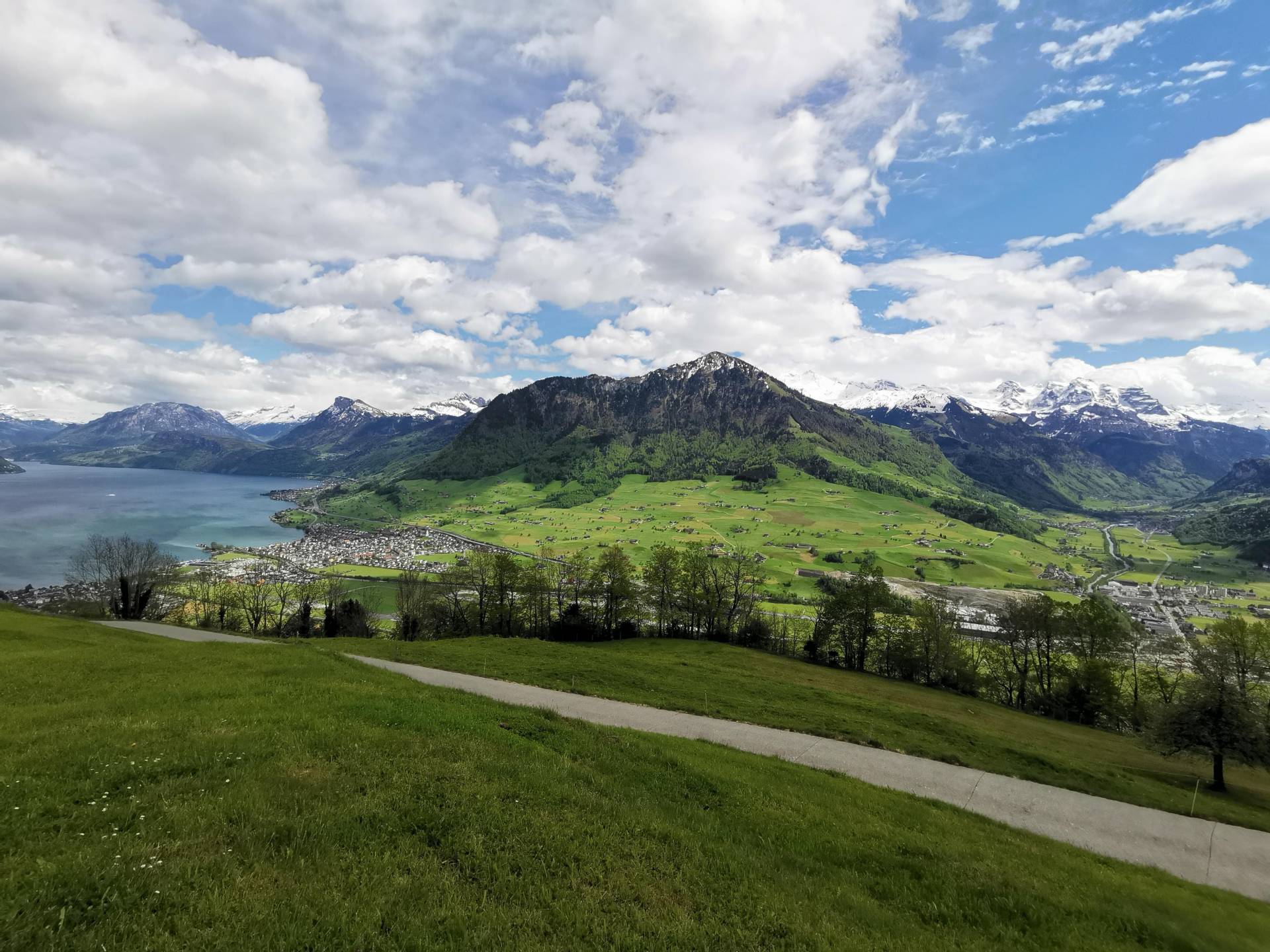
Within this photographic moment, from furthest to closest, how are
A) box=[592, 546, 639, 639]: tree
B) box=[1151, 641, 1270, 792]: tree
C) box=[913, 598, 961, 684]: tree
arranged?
box=[592, 546, 639, 639]: tree < box=[913, 598, 961, 684]: tree < box=[1151, 641, 1270, 792]: tree

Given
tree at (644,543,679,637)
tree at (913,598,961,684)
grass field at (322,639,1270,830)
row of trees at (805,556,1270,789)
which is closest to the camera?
grass field at (322,639,1270,830)

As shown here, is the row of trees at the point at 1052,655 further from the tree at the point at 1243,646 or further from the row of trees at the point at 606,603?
the row of trees at the point at 606,603

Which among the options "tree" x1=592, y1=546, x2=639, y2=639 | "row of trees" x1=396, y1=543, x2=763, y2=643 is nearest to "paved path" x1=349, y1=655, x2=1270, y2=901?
"tree" x1=592, y1=546, x2=639, y2=639

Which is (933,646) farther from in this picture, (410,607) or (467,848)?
(467,848)

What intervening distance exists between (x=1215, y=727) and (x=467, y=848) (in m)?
45.2

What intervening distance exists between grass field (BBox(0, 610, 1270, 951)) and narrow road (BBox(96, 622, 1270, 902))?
3842mm

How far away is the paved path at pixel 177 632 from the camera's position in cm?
4562

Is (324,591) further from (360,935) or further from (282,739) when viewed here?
(360,935)

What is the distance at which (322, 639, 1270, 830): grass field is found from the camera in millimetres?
27094

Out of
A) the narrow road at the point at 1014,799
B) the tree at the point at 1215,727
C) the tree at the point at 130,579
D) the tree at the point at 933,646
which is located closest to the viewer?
the narrow road at the point at 1014,799

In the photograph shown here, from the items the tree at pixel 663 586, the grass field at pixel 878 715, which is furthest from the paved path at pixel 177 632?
the tree at pixel 663 586

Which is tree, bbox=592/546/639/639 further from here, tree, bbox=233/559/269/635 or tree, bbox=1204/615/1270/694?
tree, bbox=1204/615/1270/694

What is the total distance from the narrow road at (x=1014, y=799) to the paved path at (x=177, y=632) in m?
32.1

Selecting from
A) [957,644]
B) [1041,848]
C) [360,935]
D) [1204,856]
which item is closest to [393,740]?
[360,935]
